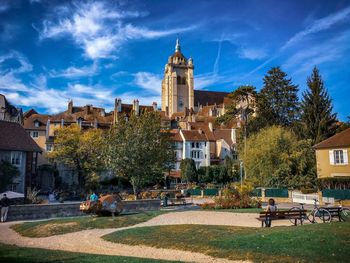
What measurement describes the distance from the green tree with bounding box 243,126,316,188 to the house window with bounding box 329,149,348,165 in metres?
3.65

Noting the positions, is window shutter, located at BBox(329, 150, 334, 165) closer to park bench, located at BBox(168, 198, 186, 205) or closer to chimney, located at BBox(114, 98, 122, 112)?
park bench, located at BBox(168, 198, 186, 205)

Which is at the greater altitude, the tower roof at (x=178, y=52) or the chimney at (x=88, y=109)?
the tower roof at (x=178, y=52)

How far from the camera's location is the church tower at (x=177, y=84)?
116625mm

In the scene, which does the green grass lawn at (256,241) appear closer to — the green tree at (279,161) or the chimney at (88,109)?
the green tree at (279,161)

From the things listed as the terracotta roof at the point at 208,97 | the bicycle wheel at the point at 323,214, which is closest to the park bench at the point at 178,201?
the bicycle wheel at the point at 323,214

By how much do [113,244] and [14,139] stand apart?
1124 inches

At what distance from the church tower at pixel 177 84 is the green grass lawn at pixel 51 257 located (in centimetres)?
10158

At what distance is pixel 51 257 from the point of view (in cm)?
1125

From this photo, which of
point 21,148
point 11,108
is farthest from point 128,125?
point 11,108

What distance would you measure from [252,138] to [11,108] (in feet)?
150

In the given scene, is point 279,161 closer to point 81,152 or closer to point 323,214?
point 323,214

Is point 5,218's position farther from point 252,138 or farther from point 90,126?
point 90,126

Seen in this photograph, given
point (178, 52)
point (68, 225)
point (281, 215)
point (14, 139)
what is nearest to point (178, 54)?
point (178, 52)

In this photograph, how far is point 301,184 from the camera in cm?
3844
